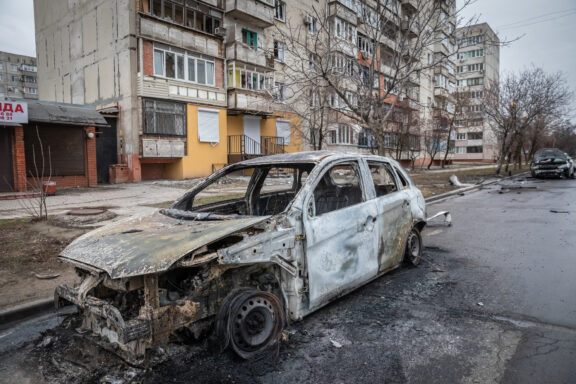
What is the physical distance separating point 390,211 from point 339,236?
3.76 ft

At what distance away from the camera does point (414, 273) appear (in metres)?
4.94

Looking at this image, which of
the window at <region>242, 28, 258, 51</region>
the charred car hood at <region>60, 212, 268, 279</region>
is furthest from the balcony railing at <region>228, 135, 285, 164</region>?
the charred car hood at <region>60, 212, 268, 279</region>

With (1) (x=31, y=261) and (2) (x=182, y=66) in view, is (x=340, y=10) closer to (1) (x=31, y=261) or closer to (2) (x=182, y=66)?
(2) (x=182, y=66)

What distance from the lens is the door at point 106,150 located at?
20000mm

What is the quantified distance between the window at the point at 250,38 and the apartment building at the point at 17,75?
6742 centimetres

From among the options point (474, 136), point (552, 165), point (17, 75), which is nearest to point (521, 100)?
point (552, 165)

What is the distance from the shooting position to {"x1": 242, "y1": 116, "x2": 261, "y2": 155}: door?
82.7 ft

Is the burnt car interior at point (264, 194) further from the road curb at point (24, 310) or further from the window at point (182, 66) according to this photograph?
the window at point (182, 66)

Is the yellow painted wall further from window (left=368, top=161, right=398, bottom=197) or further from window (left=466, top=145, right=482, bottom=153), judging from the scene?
window (left=466, top=145, right=482, bottom=153)

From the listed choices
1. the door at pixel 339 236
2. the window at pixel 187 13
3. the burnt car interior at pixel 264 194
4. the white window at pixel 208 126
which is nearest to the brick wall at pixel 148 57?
the window at pixel 187 13

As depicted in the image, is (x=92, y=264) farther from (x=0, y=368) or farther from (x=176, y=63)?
(x=176, y=63)

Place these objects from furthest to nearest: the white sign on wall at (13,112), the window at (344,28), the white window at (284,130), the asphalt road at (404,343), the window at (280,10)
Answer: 1. the window at (344,28)
2. the white window at (284,130)
3. the window at (280,10)
4. the white sign on wall at (13,112)
5. the asphalt road at (404,343)

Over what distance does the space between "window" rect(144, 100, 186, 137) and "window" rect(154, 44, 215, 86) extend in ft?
5.41

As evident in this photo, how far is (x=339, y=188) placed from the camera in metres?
4.57
